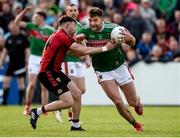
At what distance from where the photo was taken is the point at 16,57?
25.7 metres

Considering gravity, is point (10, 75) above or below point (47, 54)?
below

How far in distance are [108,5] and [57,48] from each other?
40.9ft

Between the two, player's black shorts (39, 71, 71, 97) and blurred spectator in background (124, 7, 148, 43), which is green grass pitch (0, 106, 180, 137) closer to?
player's black shorts (39, 71, 71, 97)

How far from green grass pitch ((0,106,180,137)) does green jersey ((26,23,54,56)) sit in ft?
5.82

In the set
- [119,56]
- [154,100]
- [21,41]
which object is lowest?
[154,100]

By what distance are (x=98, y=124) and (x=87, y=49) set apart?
3090 millimetres

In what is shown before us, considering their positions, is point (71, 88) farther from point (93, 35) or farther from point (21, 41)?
point (21, 41)

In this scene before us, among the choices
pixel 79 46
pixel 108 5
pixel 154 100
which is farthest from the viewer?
pixel 108 5

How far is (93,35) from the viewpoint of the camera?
1534cm

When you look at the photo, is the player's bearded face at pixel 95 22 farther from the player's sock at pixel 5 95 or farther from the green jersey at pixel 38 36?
the player's sock at pixel 5 95

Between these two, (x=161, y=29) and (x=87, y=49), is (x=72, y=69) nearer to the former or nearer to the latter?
(x=87, y=49)

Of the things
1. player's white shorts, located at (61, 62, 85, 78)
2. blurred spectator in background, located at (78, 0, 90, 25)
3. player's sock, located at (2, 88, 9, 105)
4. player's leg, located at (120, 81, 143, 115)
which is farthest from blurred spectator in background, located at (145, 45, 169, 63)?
player's leg, located at (120, 81, 143, 115)

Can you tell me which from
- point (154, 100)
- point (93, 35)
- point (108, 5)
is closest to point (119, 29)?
point (93, 35)

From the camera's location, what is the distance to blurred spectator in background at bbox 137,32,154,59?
83.3 feet
